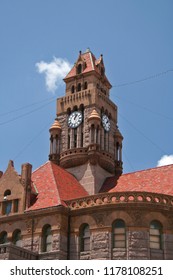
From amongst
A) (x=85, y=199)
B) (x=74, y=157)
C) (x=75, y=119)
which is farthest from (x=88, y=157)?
(x=85, y=199)

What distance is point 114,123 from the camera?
181ft

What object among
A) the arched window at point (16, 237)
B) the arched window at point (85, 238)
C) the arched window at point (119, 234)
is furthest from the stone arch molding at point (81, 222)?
the arched window at point (16, 237)

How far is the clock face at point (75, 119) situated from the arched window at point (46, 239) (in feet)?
49.1

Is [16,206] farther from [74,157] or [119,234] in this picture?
[119,234]

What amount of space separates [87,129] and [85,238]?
572 inches

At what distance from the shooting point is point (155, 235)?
38.0 m

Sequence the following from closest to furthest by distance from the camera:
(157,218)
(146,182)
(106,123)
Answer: (157,218)
(146,182)
(106,123)

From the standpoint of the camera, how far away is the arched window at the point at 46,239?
39031 millimetres

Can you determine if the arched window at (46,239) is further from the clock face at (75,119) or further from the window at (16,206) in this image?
the clock face at (75,119)

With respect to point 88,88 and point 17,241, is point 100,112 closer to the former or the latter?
point 88,88

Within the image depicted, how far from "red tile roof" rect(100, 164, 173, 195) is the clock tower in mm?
1706
